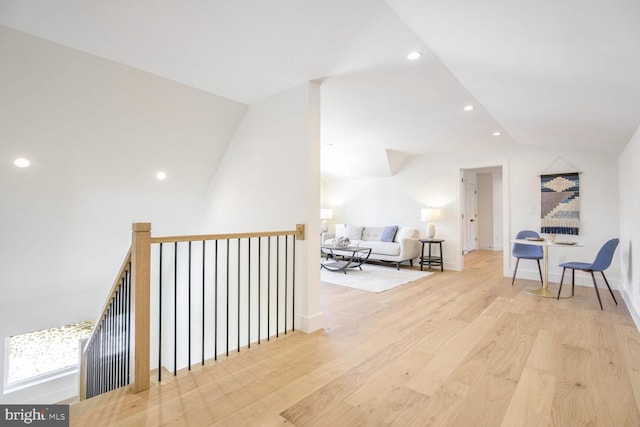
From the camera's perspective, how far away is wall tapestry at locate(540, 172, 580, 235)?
4598 mm

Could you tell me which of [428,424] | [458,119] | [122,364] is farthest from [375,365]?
[458,119]

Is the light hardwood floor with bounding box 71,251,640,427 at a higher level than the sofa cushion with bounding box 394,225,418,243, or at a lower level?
lower

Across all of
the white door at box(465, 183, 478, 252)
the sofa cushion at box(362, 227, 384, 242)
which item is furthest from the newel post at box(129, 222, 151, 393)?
the white door at box(465, 183, 478, 252)

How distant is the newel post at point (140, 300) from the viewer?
6.09 feet

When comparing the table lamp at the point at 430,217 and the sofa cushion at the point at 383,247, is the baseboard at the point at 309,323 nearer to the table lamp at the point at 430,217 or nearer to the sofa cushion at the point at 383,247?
the sofa cushion at the point at 383,247

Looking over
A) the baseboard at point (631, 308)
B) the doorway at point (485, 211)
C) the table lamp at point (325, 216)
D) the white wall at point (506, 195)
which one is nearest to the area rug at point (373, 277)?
the white wall at point (506, 195)

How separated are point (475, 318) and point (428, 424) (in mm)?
1902

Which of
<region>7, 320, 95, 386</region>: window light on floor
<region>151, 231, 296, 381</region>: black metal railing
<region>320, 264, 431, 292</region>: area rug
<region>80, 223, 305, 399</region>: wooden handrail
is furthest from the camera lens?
<region>320, 264, 431, 292</region>: area rug

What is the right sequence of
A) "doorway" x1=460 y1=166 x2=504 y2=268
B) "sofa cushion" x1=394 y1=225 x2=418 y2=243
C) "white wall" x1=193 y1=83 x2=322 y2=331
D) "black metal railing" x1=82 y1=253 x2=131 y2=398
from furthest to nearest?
"doorway" x1=460 y1=166 x2=504 y2=268
"sofa cushion" x1=394 y1=225 x2=418 y2=243
"white wall" x1=193 y1=83 x2=322 y2=331
"black metal railing" x1=82 y1=253 x2=131 y2=398

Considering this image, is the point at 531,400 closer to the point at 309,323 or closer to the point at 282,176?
the point at 309,323

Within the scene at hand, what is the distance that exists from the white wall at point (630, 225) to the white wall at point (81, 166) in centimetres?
432

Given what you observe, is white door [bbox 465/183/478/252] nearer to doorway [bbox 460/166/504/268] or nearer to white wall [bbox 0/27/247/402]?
doorway [bbox 460/166/504/268]

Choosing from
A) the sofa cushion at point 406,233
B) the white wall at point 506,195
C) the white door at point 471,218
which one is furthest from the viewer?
the white door at point 471,218

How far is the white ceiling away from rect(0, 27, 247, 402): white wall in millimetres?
337
